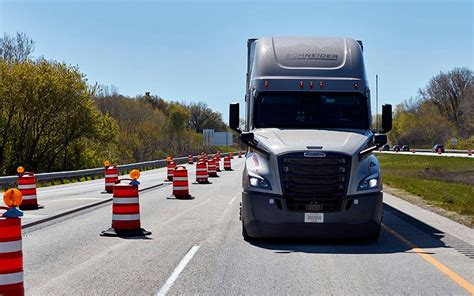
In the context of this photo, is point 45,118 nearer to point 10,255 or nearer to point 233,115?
point 233,115

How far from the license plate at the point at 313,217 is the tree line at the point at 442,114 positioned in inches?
4428

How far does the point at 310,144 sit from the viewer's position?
35.7 feet

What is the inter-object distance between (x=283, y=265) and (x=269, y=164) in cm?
231

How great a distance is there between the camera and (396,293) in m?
7.36

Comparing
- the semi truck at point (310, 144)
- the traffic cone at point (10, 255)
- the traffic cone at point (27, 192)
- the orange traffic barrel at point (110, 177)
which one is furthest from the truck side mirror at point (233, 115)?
the orange traffic barrel at point (110, 177)

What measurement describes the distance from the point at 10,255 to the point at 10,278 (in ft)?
0.79

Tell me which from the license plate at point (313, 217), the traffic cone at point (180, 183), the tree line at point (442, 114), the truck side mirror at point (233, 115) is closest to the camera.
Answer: the license plate at point (313, 217)

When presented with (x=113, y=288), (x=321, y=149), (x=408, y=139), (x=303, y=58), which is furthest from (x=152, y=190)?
(x=408, y=139)

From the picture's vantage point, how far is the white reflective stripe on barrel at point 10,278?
6543 millimetres

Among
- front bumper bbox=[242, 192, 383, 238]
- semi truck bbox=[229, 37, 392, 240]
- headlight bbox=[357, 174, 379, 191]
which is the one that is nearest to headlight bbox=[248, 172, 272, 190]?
semi truck bbox=[229, 37, 392, 240]

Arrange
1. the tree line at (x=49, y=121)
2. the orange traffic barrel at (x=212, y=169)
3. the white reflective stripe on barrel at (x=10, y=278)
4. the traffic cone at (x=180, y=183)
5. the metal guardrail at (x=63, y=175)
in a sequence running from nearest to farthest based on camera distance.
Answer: the white reflective stripe on barrel at (x=10, y=278) < the traffic cone at (x=180, y=183) < the metal guardrail at (x=63, y=175) < the orange traffic barrel at (x=212, y=169) < the tree line at (x=49, y=121)

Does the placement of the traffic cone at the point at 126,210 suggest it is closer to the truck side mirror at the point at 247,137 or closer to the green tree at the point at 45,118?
the truck side mirror at the point at 247,137

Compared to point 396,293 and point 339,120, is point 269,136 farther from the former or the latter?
point 396,293

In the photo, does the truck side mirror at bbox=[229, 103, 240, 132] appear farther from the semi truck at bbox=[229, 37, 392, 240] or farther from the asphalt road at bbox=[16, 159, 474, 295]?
the asphalt road at bbox=[16, 159, 474, 295]
